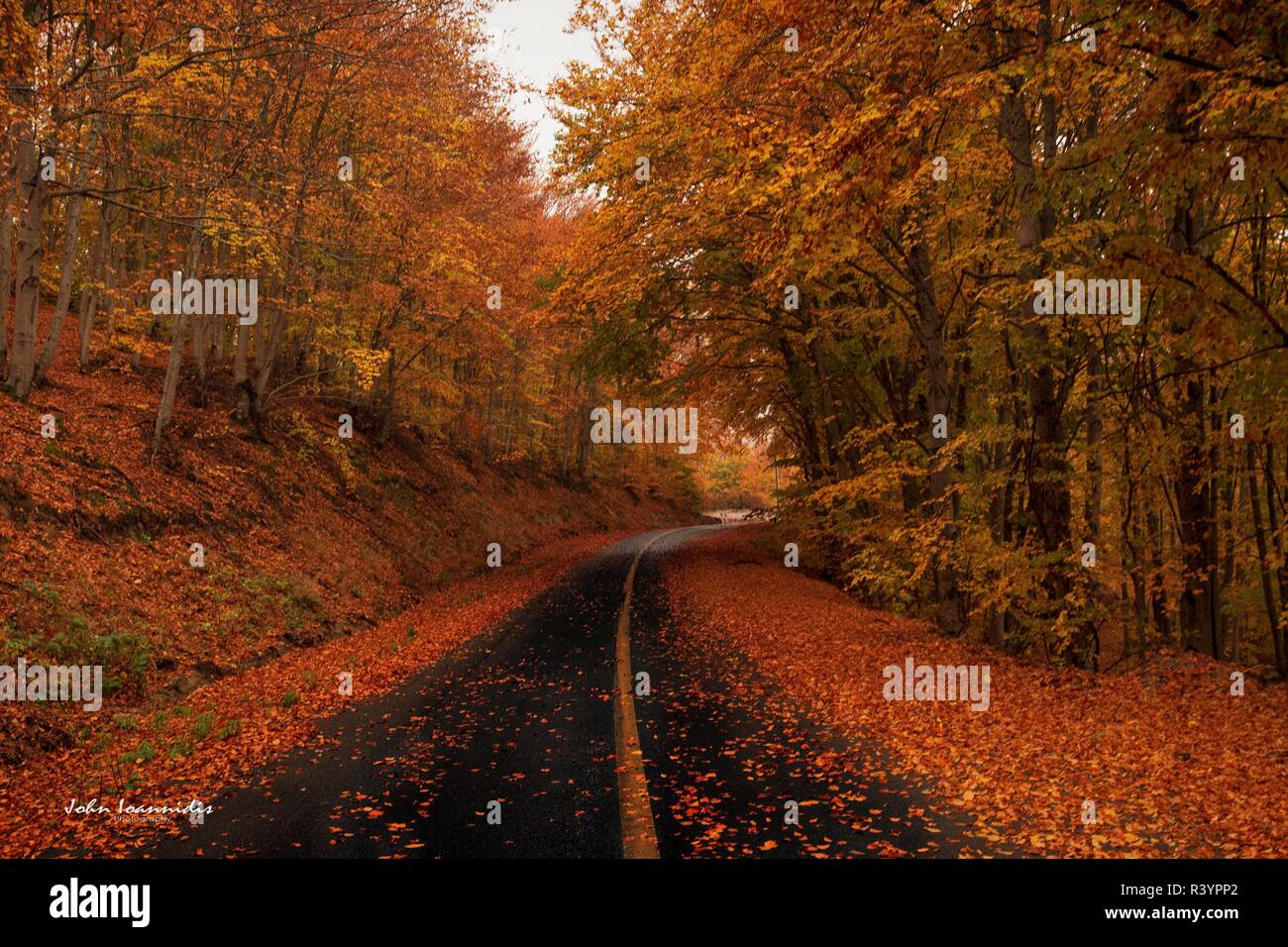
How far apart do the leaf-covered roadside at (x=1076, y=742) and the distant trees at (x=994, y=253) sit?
1263mm

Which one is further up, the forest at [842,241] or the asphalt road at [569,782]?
the forest at [842,241]

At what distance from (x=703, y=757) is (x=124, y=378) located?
58.5 feet

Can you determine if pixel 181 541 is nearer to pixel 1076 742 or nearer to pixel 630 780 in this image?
pixel 630 780

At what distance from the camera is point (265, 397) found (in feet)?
63.1

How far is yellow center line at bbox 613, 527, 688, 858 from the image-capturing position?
15.5 feet

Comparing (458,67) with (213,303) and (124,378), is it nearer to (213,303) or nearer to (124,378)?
(213,303)

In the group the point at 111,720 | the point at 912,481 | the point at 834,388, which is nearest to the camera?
the point at 111,720

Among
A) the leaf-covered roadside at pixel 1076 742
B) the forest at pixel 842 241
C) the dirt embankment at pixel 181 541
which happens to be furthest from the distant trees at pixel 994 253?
the dirt embankment at pixel 181 541

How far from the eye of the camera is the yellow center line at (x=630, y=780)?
4.74 metres

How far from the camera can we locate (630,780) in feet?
19.3

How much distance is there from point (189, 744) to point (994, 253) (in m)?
11.4

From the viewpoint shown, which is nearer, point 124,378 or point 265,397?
point 124,378

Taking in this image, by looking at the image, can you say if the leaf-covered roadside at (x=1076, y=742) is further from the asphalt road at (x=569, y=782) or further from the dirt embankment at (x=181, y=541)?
the dirt embankment at (x=181, y=541)
